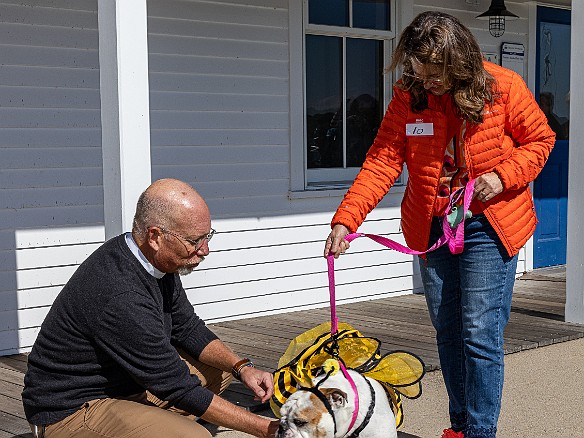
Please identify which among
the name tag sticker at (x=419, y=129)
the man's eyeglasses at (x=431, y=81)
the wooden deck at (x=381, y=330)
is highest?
the man's eyeglasses at (x=431, y=81)

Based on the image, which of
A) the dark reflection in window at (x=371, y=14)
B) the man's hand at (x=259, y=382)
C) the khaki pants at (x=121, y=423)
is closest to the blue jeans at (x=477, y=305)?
the man's hand at (x=259, y=382)

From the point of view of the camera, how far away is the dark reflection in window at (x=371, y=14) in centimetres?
753

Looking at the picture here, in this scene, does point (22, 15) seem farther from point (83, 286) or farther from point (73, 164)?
point (83, 286)

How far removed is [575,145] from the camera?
662 centimetres

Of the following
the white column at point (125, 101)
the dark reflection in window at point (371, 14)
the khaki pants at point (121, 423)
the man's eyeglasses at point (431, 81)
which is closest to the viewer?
the khaki pants at point (121, 423)

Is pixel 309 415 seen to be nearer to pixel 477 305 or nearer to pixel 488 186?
pixel 477 305

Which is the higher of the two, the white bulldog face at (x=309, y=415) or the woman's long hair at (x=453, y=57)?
the woman's long hair at (x=453, y=57)

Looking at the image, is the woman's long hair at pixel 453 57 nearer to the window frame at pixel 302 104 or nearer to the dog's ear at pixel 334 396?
the dog's ear at pixel 334 396

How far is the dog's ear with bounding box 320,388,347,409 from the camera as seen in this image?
3055mm

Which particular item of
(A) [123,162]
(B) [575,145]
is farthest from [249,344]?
(B) [575,145]

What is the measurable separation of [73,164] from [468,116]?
3.20 m

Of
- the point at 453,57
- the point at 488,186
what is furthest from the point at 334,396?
the point at 453,57

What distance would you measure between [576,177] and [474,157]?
10.6ft

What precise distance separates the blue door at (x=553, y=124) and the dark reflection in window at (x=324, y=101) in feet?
7.95
